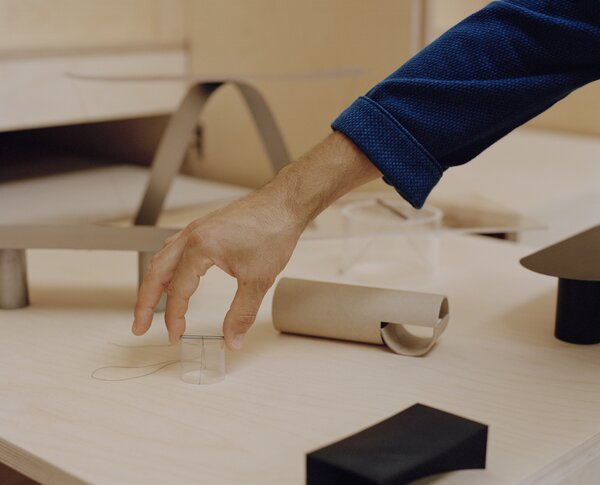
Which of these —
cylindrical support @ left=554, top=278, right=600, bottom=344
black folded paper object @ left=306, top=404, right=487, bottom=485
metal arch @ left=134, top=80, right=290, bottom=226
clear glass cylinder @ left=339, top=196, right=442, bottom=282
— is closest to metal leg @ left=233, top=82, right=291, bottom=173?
metal arch @ left=134, top=80, right=290, bottom=226

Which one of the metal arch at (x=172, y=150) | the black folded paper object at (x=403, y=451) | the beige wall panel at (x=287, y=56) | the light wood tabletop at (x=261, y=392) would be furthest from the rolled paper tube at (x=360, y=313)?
the beige wall panel at (x=287, y=56)

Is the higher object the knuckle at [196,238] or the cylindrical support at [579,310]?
the knuckle at [196,238]

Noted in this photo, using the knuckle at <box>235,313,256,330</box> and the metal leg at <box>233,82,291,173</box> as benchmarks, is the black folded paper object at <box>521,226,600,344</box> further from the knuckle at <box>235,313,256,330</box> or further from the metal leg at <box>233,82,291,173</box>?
the metal leg at <box>233,82,291,173</box>

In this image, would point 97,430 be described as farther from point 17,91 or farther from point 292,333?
point 17,91

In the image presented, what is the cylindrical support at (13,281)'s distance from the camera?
105 cm

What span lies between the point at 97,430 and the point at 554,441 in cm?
36

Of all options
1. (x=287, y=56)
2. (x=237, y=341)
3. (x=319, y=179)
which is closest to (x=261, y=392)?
(x=237, y=341)

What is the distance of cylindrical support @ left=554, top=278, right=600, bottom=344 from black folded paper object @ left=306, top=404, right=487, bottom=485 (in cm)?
31

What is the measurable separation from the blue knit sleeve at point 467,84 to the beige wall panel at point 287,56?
1.78 ft

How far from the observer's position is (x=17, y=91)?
1.50 m

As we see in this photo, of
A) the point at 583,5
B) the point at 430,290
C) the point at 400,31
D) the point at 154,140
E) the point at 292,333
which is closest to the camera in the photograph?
the point at 583,5

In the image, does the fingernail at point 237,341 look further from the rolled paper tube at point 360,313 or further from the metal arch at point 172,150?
the metal arch at point 172,150

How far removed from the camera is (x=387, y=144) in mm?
891

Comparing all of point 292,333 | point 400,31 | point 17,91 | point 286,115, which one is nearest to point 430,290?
point 292,333
